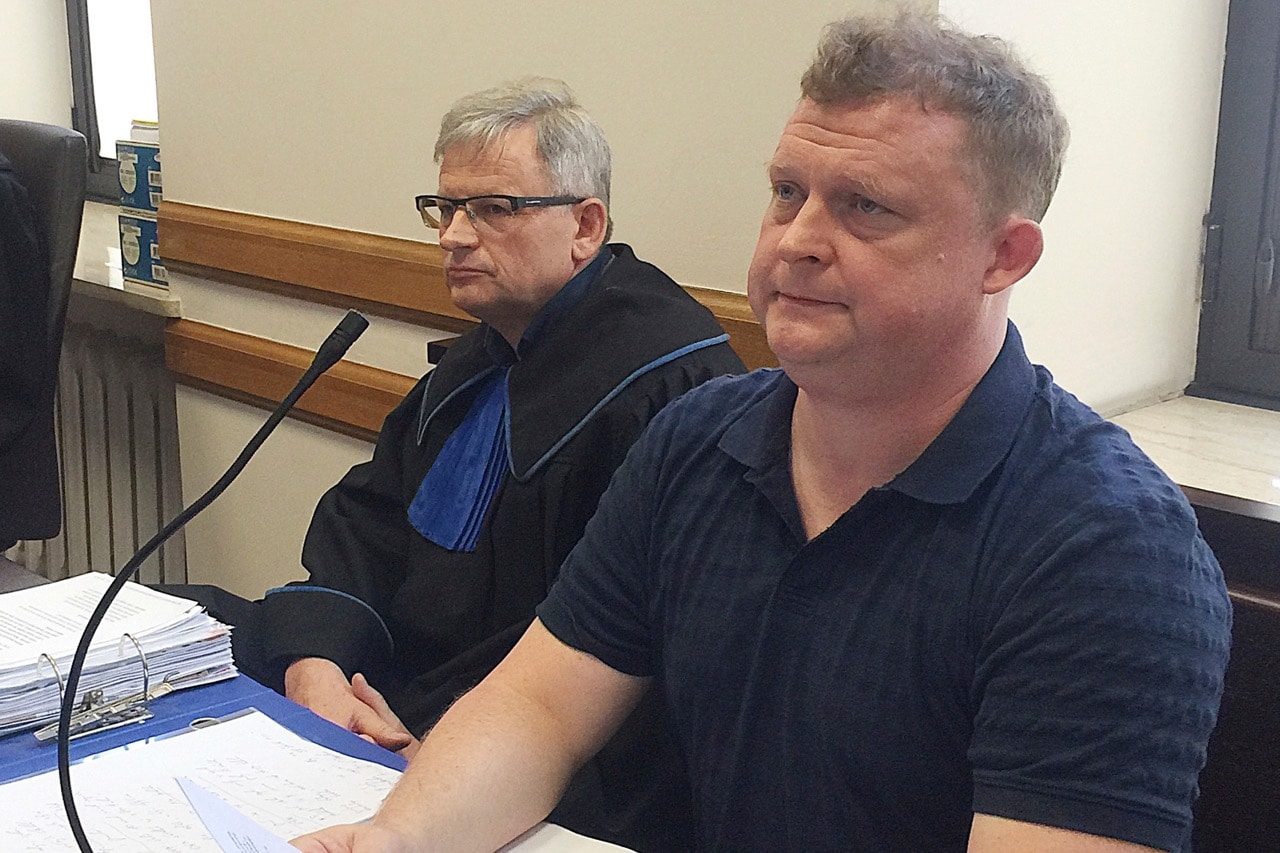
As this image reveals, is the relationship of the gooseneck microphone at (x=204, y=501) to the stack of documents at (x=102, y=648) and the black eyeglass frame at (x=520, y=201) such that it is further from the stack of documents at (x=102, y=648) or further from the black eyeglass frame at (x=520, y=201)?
the black eyeglass frame at (x=520, y=201)

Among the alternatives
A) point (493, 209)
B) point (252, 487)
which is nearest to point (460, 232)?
point (493, 209)

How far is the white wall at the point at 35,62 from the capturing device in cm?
362

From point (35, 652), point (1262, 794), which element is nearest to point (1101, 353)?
point (1262, 794)

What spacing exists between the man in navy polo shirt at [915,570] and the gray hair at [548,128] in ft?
2.16

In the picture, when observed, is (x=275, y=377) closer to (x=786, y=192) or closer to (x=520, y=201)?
(x=520, y=201)

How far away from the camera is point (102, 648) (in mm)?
1185

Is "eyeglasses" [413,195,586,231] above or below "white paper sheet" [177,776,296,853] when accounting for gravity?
above

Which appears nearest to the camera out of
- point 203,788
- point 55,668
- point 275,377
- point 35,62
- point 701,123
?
point 203,788

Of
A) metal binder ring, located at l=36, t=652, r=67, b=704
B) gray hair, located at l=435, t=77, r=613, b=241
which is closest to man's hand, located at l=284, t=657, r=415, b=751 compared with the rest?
metal binder ring, located at l=36, t=652, r=67, b=704

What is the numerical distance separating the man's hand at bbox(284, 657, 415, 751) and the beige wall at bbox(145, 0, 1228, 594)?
688mm

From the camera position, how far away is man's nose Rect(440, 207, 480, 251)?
5.44 feet

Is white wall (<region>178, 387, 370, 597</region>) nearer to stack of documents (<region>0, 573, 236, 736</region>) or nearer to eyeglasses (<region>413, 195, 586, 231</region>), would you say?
eyeglasses (<region>413, 195, 586, 231</region>)

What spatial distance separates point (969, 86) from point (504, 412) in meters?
0.87

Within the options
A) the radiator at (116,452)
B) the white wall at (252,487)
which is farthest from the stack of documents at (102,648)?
the radiator at (116,452)
